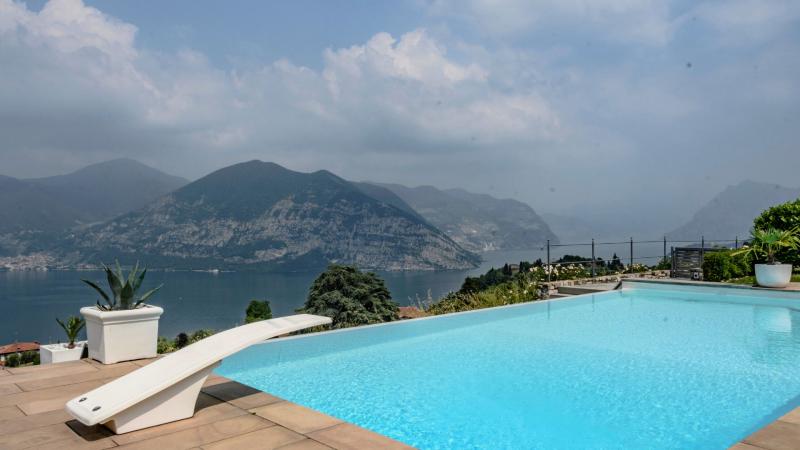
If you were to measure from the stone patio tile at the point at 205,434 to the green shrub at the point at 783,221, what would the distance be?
14502 millimetres

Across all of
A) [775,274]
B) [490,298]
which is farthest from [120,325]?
[775,274]

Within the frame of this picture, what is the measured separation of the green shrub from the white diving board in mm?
14549

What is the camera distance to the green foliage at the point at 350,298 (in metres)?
12.3

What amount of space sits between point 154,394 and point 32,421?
918 mm

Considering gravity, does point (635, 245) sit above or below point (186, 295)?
above

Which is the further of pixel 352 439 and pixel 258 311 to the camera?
pixel 258 311

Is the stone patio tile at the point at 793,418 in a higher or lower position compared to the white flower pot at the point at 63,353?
lower

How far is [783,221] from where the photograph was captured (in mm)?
13180

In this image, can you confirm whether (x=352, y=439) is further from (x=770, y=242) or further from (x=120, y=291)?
(x=770, y=242)

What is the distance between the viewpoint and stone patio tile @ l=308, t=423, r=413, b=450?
9.43 feet

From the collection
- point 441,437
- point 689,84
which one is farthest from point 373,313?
point 689,84

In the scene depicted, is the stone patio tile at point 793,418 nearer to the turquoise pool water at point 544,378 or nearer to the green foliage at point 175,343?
the turquoise pool water at point 544,378

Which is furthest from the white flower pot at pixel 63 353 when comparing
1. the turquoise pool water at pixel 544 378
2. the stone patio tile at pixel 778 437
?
the stone patio tile at pixel 778 437

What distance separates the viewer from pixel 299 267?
385 ft
